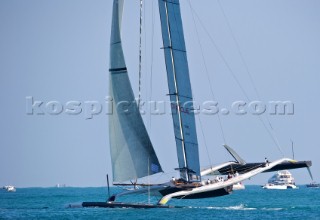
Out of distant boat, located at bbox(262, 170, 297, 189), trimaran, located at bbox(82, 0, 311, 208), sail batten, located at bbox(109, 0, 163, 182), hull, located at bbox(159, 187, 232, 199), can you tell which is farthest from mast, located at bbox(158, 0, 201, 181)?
distant boat, located at bbox(262, 170, 297, 189)

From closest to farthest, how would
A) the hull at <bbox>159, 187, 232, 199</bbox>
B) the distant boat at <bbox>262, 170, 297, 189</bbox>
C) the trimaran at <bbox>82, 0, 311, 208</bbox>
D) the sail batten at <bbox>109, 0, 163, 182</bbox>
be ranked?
the hull at <bbox>159, 187, 232, 199</bbox> → the trimaran at <bbox>82, 0, 311, 208</bbox> → the sail batten at <bbox>109, 0, 163, 182</bbox> → the distant boat at <bbox>262, 170, 297, 189</bbox>

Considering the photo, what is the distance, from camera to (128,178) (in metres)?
54.3

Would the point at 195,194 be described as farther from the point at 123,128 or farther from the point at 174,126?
the point at 123,128

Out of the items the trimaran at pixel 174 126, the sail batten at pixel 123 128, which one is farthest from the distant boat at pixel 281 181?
the sail batten at pixel 123 128

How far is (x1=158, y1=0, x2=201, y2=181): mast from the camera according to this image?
53.4 meters

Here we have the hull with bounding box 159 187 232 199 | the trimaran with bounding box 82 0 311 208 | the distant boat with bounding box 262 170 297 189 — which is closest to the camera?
the hull with bounding box 159 187 232 199

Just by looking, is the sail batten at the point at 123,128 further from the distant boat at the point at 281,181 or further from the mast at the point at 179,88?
the distant boat at the point at 281,181

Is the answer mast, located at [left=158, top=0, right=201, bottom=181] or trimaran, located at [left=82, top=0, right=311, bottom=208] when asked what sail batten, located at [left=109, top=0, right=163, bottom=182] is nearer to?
trimaran, located at [left=82, top=0, right=311, bottom=208]

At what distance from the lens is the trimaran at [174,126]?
53469mm

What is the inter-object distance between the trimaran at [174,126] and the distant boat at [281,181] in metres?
125

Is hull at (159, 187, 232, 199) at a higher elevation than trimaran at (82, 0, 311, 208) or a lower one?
lower

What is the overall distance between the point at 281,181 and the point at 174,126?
436 feet

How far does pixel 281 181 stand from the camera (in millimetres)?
183125

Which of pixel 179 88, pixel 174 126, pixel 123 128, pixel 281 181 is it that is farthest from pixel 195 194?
pixel 281 181
